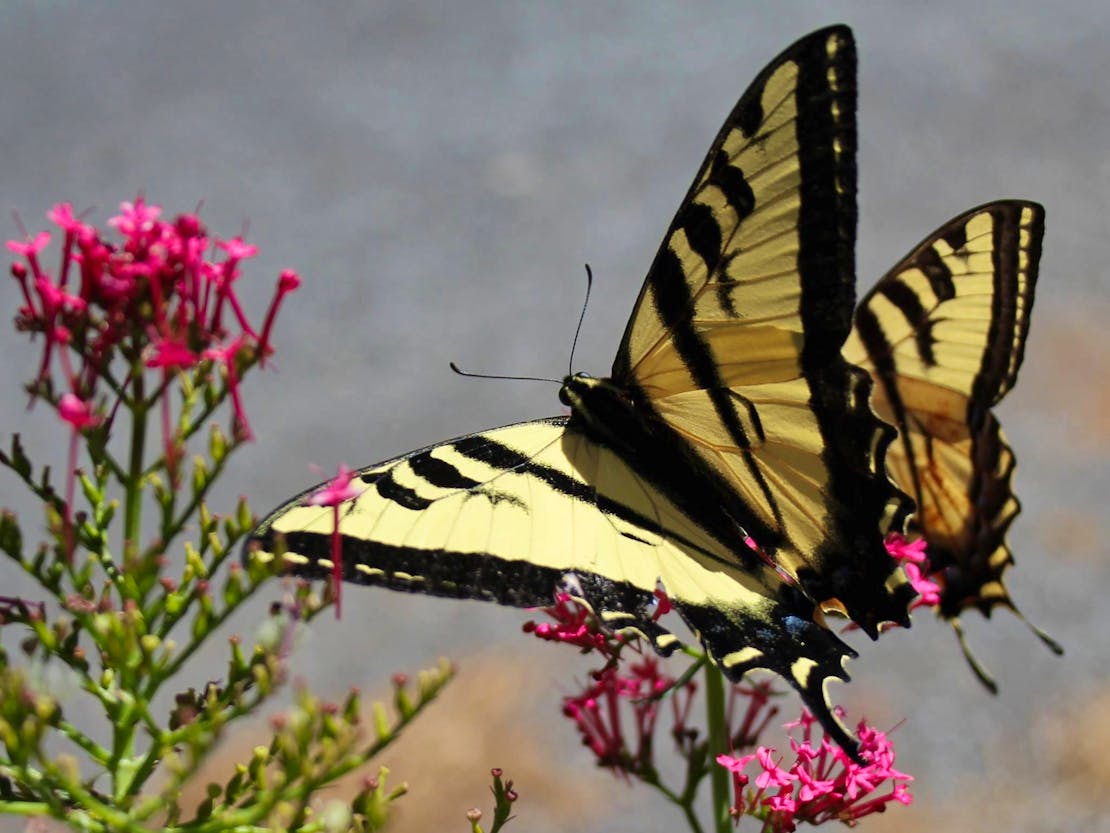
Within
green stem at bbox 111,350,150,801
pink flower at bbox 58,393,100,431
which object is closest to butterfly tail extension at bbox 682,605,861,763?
green stem at bbox 111,350,150,801

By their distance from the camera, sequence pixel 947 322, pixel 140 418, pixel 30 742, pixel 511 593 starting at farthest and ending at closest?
pixel 947 322 → pixel 511 593 → pixel 140 418 → pixel 30 742

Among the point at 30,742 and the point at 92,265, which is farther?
the point at 92,265

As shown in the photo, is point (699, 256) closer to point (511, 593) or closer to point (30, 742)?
point (511, 593)

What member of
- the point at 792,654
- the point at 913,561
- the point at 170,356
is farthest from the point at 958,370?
the point at 170,356

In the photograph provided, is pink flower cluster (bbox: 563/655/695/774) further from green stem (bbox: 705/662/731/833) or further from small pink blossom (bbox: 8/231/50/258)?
small pink blossom (bbox: 8/231/50/258)

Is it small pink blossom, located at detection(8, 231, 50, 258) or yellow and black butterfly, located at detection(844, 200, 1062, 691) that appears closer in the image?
small pink blossom, located at detection(8, 231, 50, 258)

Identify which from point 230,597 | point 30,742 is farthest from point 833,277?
point 30,742

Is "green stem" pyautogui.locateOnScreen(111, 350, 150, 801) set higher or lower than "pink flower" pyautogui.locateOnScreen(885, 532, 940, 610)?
lower

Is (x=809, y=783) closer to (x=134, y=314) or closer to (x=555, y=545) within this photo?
(x=555, y=545)

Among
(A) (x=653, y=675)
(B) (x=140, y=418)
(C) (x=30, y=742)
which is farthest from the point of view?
(A) (x=653, y=675)
